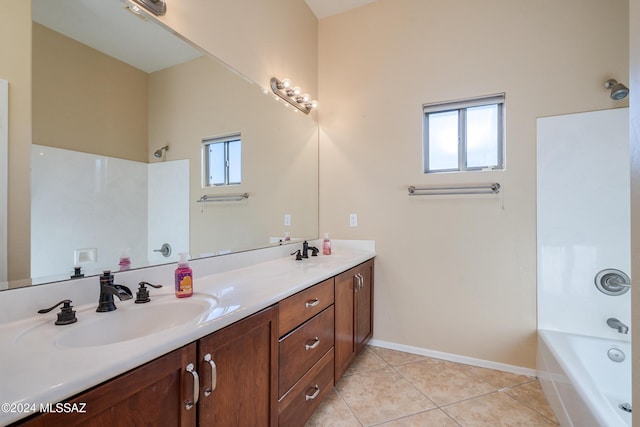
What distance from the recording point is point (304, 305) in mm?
1392

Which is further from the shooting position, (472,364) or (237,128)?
(472,364)

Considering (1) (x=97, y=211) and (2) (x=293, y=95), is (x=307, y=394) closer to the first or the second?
(1) (x=97, y=211)

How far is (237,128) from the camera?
73.0 inches

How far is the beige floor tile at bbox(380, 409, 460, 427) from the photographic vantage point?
1546mm

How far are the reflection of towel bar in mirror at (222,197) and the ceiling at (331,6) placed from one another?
185 cm

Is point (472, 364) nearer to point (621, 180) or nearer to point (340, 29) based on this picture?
point (621, 180)

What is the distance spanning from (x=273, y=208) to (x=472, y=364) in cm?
190

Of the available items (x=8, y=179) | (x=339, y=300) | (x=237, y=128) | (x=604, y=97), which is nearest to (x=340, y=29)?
(x=237, y=128)

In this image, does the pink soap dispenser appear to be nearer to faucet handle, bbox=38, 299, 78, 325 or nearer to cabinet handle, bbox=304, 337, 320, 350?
cabinet handle, bbox=304, 337, 320, 350

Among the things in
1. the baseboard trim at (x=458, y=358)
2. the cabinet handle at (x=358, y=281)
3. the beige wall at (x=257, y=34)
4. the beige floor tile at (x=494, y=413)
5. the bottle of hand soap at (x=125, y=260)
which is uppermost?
the beige wall at (x=257, y=34)

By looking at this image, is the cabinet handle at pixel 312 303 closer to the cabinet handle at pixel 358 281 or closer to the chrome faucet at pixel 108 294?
the cabinet handle at pixel 358 281

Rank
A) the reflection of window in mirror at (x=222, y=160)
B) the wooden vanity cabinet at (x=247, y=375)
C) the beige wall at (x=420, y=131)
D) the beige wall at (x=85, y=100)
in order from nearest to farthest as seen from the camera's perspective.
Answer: the wooden vanity cabinet at (x=247, y=375)
the beige wall at (x=85, y=100)
the reflection of window in mirror at (x=222, y=160)
the beige wall at (x=420, y=131)

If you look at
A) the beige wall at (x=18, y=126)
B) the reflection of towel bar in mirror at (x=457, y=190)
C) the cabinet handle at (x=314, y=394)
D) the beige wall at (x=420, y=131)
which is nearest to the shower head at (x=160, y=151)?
the beige wall at (x=18, y=126)

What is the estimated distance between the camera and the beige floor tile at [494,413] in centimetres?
156
